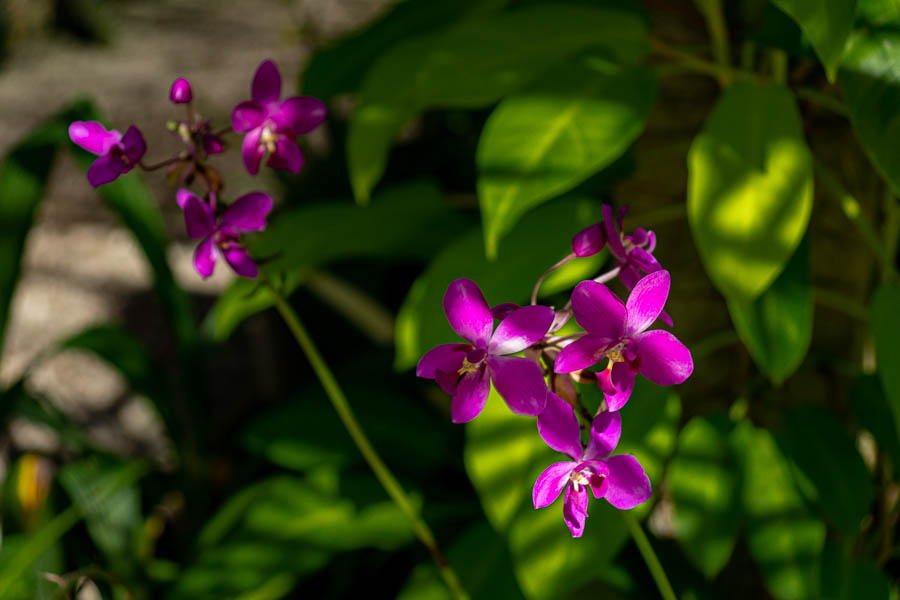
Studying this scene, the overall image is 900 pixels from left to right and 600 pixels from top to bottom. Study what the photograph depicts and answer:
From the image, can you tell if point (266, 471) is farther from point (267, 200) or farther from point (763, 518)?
point (267, 200)

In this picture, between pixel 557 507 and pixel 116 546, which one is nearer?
pixel 557 507

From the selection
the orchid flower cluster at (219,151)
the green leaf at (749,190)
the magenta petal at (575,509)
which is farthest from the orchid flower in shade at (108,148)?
the green leaf at (749,190)

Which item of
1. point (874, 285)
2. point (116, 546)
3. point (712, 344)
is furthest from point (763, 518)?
point (116, 546)

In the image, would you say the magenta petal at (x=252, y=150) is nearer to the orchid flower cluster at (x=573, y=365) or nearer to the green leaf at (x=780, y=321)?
the orchid flower cluster at (x=573, y=365)

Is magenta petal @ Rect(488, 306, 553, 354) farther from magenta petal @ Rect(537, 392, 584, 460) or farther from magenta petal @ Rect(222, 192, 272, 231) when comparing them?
magenta petal @ Rect(222, 192, 272, 231)

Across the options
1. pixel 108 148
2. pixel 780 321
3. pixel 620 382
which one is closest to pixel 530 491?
pixel 780 321

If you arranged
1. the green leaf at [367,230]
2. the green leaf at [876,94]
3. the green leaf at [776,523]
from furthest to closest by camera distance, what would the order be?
1. the green leaf at [367,230]
2. the green leaf at [776,523]
3. the green leaf at [876,94]
